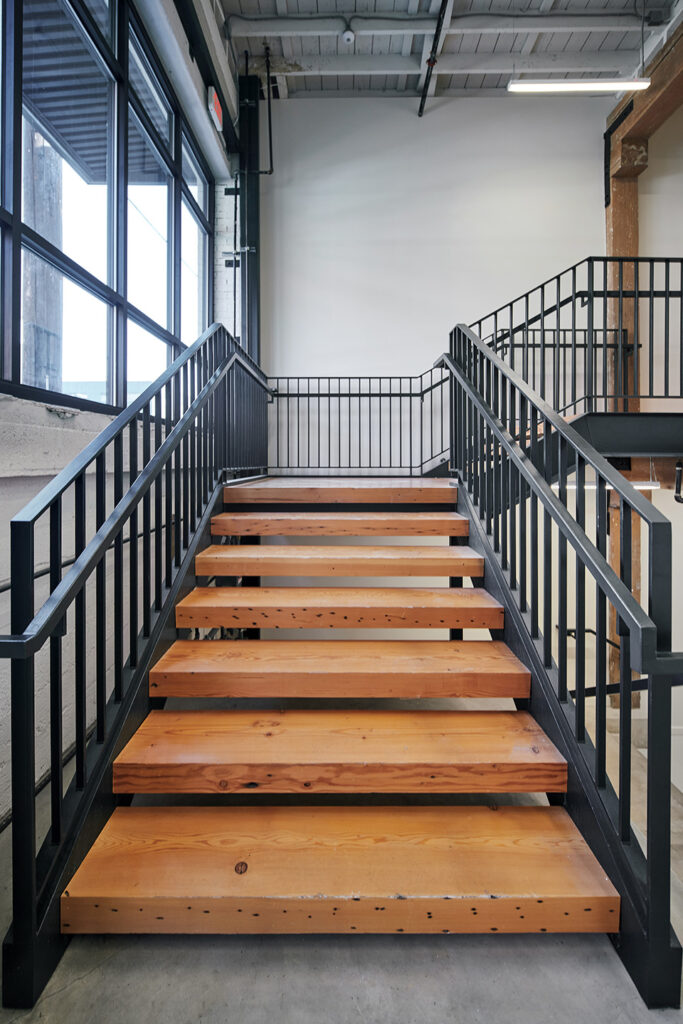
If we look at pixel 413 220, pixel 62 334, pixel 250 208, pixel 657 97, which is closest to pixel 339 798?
pixel 62 334

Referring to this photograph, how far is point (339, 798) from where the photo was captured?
1.74 metres

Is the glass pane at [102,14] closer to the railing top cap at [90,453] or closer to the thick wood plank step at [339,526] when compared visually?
the railing top cap at [90,453]

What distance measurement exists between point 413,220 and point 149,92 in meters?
3.11

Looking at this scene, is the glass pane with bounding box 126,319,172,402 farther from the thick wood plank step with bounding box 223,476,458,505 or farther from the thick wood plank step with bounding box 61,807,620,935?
the thick wood plank step with bounding box 61,807,620,935

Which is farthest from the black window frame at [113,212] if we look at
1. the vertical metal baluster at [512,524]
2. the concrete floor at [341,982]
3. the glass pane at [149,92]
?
the vertical metal baluster at [512,524]

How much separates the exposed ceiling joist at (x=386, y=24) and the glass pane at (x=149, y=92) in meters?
1.54

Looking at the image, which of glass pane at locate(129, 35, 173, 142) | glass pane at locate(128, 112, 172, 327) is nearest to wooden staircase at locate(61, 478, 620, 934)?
glass pane at locate(128, 112, 172, 327)

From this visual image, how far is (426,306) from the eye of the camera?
6.05 m

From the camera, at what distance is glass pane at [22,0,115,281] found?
238cm

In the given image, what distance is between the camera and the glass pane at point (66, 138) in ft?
7.79

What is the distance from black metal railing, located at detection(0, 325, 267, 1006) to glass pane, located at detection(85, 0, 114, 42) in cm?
192

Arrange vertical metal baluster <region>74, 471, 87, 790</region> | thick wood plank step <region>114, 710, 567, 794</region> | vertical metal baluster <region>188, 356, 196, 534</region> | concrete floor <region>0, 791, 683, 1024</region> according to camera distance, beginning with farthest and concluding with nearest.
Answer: vertical metal baluster <region>188, 356, 196, 534</region>, thick wood plank step <region>114, 710, 567, 794</region>, vertical metal baluster <region>74, 471, 87, 790</region>, concrete floor <region>0, 791, 683, 1024</region>

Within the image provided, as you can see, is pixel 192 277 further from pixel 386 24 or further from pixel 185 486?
pixel 185 486

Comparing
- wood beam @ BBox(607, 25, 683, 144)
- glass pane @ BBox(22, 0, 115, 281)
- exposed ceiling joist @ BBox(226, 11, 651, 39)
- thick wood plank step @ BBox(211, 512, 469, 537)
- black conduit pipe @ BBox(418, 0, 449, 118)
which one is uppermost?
exposed ceiling joist @ BBox(226, 11, 651, 39)
